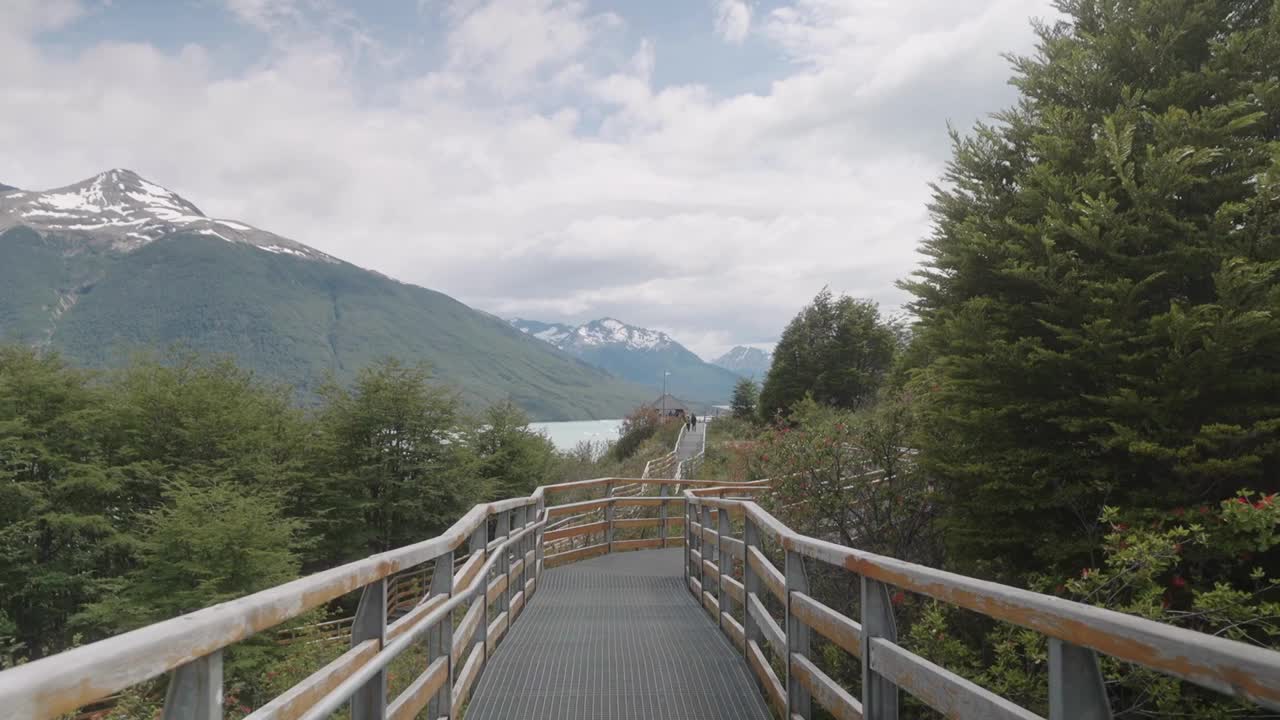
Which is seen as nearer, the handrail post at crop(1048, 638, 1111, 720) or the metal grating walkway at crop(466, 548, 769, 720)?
the handrail post at crop(1048, 638, 1111, 720)

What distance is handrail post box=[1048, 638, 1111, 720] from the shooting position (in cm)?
198

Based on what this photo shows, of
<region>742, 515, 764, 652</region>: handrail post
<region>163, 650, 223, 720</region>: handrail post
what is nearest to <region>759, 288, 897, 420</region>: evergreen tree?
<region>742, 515, 764, 652</region>: handrail post

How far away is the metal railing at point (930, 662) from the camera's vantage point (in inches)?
63.1

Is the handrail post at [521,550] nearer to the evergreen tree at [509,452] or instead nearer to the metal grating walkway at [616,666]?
the metal grating walkway at [616,666]

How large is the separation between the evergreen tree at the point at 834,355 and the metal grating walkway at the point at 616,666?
99.6 feet

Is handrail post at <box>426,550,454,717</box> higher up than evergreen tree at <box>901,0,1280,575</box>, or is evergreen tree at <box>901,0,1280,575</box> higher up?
evergreen tree at <box>901,0,1280,575</box>

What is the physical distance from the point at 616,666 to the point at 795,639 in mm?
2073

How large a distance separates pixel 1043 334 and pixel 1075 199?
4.46 feet

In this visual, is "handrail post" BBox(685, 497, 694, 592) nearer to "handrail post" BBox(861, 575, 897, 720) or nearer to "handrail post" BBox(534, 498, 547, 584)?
"handrail post" BBox(534, 498, 547, 584)

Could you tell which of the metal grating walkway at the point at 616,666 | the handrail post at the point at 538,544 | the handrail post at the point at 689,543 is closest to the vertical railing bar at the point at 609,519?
the handrail post at the point at 538,544

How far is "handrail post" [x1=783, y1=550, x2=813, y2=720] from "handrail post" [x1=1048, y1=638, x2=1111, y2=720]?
2409 millimetres

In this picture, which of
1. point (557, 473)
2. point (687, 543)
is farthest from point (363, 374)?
point (687, 543)

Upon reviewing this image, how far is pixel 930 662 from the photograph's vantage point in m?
2.85

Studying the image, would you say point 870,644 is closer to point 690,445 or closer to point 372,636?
point 372,636
